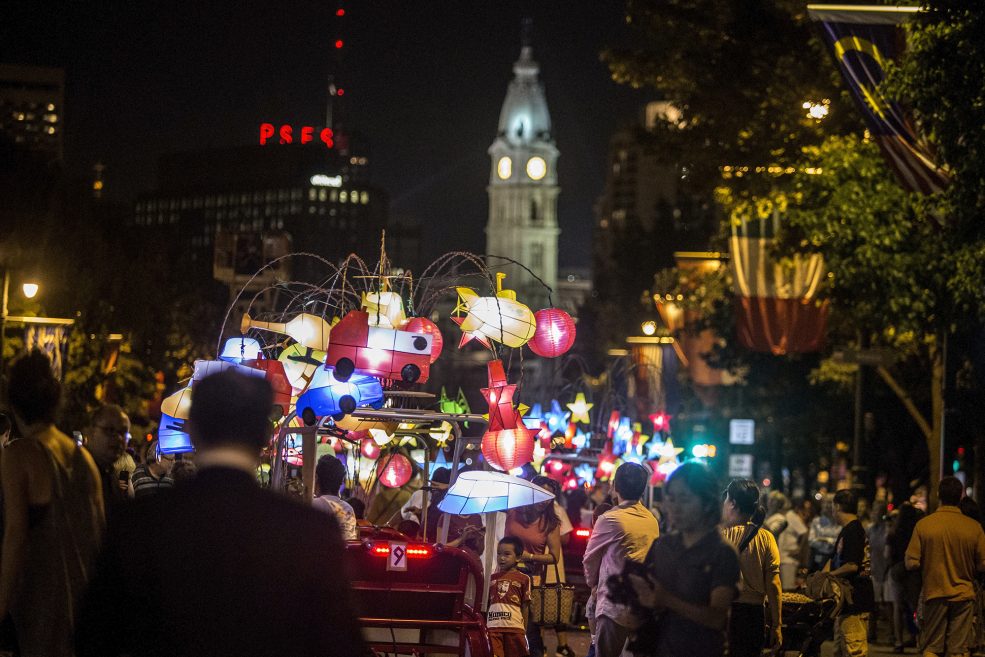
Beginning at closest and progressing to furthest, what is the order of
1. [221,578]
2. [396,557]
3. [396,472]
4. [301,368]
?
[221,578]
[396,557]
[301,368]
[396,472]

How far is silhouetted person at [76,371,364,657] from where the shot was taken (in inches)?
141

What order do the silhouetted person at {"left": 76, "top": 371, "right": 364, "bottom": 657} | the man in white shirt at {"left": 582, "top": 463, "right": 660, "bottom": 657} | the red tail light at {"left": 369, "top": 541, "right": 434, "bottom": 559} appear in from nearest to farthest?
the silhouetted person at {"left": 76, "top": 371, "right": 364, "bottom": 657} < the man in white shirt at {"left": 582, "top": 463, "right": 660, "bottom": 657} < the red tail light at {"left": 369, "top": 541, "right": 434, "bottom": 559}

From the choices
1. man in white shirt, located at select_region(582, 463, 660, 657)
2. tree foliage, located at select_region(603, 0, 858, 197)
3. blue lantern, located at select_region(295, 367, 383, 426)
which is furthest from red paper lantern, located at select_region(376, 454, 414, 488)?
tree foliage, located at select_region(603, 0, 858, 197)

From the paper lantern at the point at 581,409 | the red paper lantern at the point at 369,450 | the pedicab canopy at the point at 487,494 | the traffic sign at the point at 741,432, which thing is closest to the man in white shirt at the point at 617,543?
the pedicab canopy at the point at 487,494

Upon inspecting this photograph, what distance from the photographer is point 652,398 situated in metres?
34.7

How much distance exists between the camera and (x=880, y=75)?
14.2m

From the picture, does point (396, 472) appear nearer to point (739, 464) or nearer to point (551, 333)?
point (551, 333)

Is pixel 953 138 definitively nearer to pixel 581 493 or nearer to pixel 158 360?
pixel 581 493

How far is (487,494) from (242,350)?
8.83 feet

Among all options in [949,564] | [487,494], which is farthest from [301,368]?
[949,564]

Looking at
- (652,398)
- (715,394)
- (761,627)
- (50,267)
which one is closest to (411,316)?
(761,627)

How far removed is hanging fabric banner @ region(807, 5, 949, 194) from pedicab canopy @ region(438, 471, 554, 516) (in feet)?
18.4

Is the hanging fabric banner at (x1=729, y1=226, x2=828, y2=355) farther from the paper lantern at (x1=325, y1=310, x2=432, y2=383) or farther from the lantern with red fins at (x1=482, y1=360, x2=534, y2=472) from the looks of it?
the paper lantern at (x1=325, y1=310, x2=432, y2=383)

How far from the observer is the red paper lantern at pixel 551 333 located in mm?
12164
